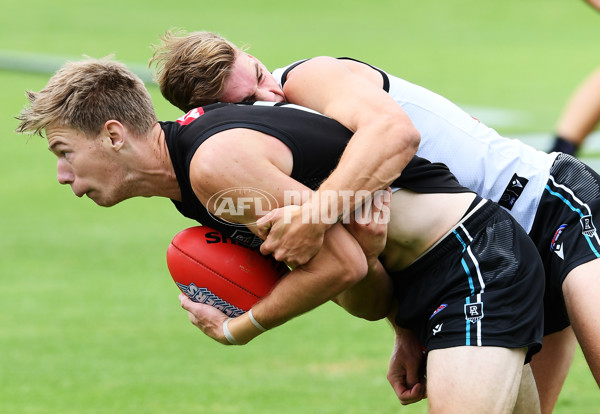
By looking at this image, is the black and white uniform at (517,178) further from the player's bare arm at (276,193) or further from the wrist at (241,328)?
the wrist at (241,328)

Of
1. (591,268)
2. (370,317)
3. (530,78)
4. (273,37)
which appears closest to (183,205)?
(370,317)

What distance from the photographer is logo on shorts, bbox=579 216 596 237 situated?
13.4ft

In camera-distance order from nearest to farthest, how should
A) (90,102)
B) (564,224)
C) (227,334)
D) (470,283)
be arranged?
(90,102)
(470,283)
(227,334)
(564,224)

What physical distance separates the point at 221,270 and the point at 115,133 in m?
0.72

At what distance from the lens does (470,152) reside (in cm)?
421

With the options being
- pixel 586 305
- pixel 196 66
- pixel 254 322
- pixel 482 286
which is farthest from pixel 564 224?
pixel 196 66

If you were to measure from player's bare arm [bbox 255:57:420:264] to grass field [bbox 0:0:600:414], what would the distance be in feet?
7.48

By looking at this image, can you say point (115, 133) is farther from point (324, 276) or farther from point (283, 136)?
point (324, 276)

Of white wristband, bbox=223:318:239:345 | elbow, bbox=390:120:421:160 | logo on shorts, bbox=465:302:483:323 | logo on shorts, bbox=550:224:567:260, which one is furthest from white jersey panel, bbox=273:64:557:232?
white wristband, bbox=223:318:239:345

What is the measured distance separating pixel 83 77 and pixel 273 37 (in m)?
21.4

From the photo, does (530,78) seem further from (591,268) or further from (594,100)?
(591,268)

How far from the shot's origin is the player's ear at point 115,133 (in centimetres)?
371

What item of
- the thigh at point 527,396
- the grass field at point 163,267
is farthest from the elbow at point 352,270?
the grass field at point 163,267

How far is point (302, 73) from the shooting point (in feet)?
13.0
